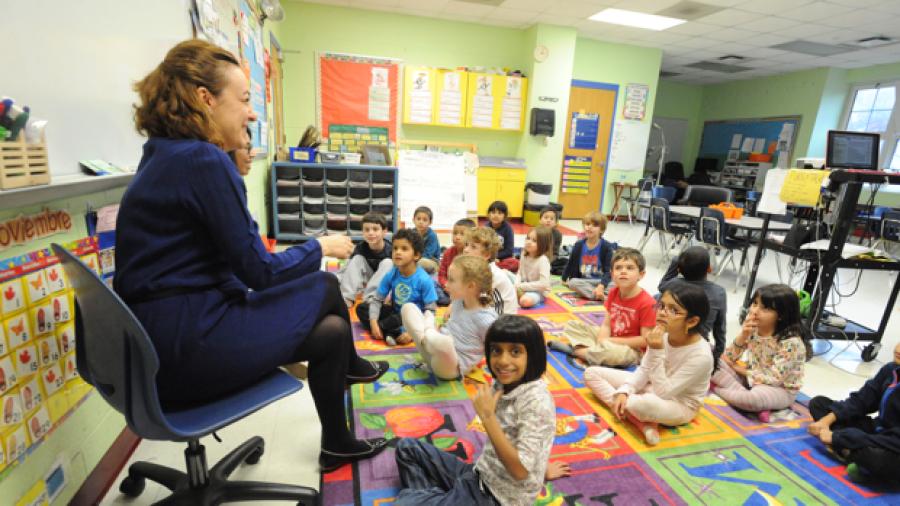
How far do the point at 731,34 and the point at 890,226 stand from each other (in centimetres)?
310

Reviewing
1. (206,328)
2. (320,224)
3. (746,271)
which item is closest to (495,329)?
(206,328)

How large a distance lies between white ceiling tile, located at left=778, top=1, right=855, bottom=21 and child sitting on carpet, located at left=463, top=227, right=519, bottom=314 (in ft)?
15.4

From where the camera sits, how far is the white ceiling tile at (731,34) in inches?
227

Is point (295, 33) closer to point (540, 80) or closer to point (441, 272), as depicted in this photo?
point (540, 80)

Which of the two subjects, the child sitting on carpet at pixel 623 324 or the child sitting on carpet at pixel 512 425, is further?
the child sitting on carpet at pixel 623 324

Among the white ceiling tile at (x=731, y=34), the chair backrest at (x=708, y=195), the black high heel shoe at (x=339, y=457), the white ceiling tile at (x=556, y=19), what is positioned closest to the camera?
the black high heel shoe at (x=339, y=457)

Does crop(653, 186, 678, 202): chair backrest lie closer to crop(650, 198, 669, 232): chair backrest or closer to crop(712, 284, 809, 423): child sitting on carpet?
crop(650, 198, 669, 232): chair backrest

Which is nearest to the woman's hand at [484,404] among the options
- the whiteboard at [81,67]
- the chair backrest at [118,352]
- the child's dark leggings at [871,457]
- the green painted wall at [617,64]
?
the chair backrest at [118,352]

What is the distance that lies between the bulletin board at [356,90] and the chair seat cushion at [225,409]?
544cm

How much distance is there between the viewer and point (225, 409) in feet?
3.30

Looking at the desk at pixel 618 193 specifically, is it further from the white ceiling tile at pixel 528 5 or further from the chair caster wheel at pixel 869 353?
the chair caster wheel at pixel 869 353

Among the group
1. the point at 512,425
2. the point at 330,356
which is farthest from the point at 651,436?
the point at 330,356

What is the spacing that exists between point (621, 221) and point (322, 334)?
7.44m

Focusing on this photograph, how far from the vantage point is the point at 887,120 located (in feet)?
23.3
